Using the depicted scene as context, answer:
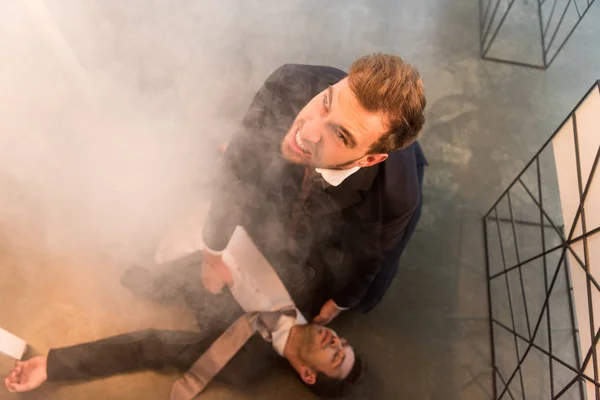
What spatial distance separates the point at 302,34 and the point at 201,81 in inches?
18.0

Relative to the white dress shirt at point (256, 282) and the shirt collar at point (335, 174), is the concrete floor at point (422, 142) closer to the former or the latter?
the white dress shirt at point (256, 282)

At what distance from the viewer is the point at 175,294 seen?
4.07ft

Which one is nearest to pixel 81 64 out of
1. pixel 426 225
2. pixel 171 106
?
pixel 171 106

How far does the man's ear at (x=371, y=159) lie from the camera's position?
2.52 ft

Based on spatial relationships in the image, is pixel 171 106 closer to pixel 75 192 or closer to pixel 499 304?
pixel 75 192

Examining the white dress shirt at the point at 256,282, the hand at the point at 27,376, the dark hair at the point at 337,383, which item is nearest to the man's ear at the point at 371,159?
the white dress shirt at the point at 256,282

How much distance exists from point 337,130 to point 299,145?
4.6 inches

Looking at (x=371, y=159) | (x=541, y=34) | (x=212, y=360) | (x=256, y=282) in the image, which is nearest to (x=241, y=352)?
(x=212, y=360)

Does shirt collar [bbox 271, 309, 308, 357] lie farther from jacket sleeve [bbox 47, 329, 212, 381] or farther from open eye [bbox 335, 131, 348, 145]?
open eye [bbox 335, 131, 348, 145]

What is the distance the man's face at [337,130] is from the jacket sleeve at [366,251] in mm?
212

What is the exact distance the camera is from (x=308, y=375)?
114cm

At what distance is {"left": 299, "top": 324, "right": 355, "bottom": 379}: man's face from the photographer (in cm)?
112

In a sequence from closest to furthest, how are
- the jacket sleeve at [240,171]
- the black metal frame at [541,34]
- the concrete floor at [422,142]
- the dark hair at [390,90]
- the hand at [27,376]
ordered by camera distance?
the dark hair at [390,90]
the jacket sleeve at [240,171]
the hand at [27,376]
the concrete floor at [422,142]
the black metal frame at [541,34]

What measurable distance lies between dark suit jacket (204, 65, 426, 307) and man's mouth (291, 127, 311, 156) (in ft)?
0.27
